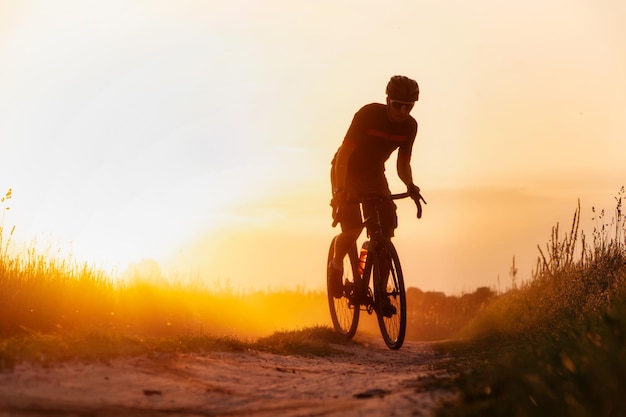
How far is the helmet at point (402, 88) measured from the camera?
8.40 metres

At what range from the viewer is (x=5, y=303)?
9.88 metres

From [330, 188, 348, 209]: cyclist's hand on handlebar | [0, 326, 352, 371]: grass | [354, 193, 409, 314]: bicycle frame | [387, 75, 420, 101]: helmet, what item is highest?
[387, 75, 420, 101]: helmet

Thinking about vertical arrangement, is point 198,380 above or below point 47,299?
below

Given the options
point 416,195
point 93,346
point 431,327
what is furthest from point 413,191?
point 431,327

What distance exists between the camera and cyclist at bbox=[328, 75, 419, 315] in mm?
8492

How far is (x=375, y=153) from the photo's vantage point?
892cm

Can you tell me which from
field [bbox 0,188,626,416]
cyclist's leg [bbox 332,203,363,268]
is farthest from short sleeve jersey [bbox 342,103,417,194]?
field [bbox 0,188,626,416]

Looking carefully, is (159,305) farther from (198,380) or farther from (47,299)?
(198,380)

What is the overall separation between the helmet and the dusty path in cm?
315

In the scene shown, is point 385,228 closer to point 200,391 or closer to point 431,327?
point 200,391

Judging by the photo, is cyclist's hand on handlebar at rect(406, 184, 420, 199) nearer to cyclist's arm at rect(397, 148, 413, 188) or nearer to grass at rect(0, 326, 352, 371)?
cyclist's arm at rect(397, 148, 413, 188)

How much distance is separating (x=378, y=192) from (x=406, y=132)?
73 centimetres

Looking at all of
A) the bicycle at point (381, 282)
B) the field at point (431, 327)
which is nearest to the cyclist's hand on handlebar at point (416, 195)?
the bicycle at point (381, 282)

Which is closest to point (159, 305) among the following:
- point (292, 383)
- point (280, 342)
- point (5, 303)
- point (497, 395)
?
point (5, 303)
